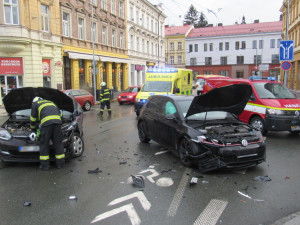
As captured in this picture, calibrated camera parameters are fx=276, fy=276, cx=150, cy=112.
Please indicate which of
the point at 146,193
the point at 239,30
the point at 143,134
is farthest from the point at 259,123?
the point at 239,30

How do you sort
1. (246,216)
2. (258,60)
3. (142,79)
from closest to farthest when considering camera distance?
(246,216) → (142,79) → (258,60)

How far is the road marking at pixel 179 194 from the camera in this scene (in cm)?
409

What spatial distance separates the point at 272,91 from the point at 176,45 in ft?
204

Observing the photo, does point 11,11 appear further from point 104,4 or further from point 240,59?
point 240,59

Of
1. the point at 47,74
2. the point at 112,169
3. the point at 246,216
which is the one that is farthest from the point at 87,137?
the point at 47,74

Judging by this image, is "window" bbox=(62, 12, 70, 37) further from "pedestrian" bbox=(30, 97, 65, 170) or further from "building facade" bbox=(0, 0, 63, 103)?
"pedestrian" bbox=(30, 97, 65, 170)

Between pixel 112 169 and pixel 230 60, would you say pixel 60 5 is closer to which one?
pixel 112 169

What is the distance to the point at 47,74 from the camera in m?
22.6

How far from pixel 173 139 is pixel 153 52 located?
43742 millimetres

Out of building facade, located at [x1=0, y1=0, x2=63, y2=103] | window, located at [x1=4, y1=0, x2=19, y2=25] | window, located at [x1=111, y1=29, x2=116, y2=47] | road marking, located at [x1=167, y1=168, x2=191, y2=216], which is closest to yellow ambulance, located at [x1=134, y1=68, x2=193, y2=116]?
road marking, located at [x1=167, y1=168, x2=191, y2=216]

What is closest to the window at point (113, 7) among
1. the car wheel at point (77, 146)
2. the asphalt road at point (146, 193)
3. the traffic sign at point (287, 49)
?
Answer: the traffic sign at point (287, 49)

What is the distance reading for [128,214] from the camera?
3980 mm

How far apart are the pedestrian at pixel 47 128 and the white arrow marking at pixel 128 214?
240 cm

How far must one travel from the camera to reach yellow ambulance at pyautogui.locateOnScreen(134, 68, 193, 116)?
1406 cm
